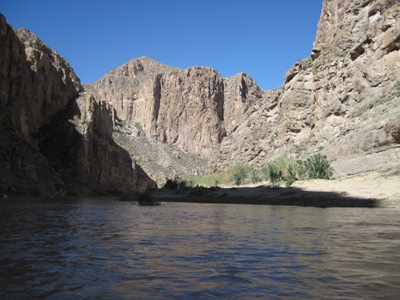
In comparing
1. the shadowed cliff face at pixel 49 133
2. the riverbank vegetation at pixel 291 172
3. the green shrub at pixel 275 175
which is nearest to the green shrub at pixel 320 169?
the riverbank vegetation at pixel 291 172

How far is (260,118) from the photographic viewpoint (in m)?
72.4

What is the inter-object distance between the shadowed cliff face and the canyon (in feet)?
0.77

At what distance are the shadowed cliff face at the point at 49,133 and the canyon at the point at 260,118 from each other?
234mm

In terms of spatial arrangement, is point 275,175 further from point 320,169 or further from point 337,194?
point 337,194

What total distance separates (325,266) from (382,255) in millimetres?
1624

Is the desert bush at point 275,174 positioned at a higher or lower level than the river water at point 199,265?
higher

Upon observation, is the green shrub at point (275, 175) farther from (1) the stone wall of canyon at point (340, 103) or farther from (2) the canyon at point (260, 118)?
(1) the stone wall of canyon at point (340, 103)

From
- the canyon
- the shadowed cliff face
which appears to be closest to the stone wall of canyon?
the canyon

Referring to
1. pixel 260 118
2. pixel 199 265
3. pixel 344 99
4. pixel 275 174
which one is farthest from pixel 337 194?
pixel 260 118

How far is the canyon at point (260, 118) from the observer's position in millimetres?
38844

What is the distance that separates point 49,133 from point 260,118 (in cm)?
4457

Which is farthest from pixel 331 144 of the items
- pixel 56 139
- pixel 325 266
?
Answer: pixel 56 139

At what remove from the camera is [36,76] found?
80.1 meters

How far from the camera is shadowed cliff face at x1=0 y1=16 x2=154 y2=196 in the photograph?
50656 millimetres
